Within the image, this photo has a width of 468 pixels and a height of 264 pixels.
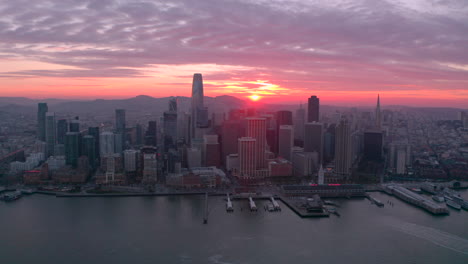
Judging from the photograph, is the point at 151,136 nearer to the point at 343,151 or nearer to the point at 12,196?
the point at 12,196

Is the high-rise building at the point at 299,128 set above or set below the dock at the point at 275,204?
above

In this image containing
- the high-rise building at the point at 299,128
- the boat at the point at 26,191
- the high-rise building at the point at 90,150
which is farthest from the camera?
the high-rise building at the point at 299,128

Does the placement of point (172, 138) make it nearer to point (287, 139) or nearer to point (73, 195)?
Answer: point (287, 139)

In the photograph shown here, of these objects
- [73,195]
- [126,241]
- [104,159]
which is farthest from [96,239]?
[104,159]

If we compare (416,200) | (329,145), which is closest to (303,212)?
(416,200)

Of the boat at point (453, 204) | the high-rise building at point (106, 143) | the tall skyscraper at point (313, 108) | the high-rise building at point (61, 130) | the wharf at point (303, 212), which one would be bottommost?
the wharf at point (303, 212)

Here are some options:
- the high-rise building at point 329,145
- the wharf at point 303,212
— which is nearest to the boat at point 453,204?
Result: the wharf at point 303,212

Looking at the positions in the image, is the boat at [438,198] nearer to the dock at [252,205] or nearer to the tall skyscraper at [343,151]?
the tall skyscraper at [343,151]

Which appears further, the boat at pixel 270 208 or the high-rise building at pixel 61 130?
the high-rise building at pixel 61 130
